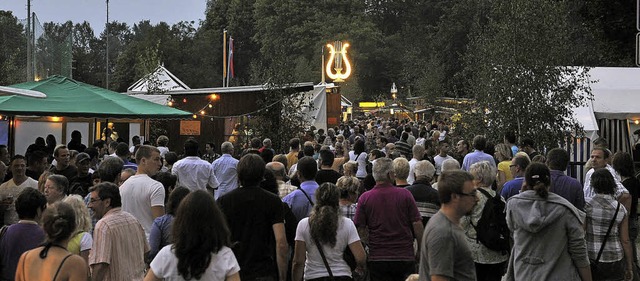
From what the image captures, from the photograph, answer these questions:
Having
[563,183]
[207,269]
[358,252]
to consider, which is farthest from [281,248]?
[563,183]

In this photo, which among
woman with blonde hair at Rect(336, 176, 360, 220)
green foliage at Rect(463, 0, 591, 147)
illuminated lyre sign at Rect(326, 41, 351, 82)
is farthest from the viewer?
illuminated lyre sign at Rect(326, 41, 351, 82)

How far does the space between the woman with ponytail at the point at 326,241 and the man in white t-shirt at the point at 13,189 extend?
326cm

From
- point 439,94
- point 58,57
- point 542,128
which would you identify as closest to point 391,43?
point 439,94

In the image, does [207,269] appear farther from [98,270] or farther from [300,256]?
[300,256]

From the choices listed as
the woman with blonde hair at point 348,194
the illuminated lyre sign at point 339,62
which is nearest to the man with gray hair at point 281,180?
the woman with blonde hair at point 348,194

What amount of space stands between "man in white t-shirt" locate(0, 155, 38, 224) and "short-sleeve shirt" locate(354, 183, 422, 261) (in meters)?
3.62

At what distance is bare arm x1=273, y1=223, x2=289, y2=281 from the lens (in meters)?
6.91

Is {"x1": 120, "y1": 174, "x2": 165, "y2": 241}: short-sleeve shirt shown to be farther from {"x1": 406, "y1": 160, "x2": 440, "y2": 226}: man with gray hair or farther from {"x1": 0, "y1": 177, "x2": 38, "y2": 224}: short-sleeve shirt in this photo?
{"x1": 406, "y1": 160, "x2": 440, "y2": 226}: man with gray hair

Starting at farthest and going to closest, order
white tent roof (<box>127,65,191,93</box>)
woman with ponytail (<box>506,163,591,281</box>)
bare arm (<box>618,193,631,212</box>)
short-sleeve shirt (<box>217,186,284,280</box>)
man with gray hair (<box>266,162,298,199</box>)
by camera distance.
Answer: white tent roof (<box>127,65,191,93</box>), man with gray hair (<box>266,162,298,199</box>), bare arm (<box>618,193,631,212</box>), short-sleeve shirt (<box>217,186,284,280</box>), woman with ponytail (<box>506,163,591,281</box>)

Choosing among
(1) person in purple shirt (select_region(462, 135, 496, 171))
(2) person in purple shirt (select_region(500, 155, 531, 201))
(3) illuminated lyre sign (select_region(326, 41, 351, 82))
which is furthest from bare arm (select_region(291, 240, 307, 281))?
(3) illuminated lyre sign (select_region(326, 41, 351, 82))

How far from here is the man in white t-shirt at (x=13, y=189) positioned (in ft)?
27.6

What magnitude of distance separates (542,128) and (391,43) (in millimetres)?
66428

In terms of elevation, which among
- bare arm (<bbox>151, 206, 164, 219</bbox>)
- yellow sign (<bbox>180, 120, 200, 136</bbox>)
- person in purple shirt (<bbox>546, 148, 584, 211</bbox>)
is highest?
yellow sign (<bbox>180, 120, 200, 136</bbox>)

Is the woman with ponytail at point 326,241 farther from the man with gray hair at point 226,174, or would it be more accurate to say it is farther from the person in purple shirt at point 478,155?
the person in purple shirt at point 478,155
